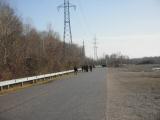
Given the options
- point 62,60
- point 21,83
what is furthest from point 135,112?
point 62,60

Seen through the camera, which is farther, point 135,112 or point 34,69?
point 34,69

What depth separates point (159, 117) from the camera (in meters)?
12.5

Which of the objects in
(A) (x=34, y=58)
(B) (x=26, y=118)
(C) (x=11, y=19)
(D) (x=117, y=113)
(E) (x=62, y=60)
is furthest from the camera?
(E) (x=62, y=60)

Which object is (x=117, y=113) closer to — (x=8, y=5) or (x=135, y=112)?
(x=135, y=112)

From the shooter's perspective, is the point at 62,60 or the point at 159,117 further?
the point at 62,60

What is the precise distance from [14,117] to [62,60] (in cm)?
5983

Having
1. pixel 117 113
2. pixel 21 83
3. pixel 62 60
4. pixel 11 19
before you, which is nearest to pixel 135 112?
pixel 117 113

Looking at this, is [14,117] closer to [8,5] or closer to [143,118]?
[143,118]

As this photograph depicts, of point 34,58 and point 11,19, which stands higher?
point 11,19

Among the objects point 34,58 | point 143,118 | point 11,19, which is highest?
point 11,19

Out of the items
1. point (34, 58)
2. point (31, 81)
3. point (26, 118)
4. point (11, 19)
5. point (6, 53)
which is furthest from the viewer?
point (11, 19)

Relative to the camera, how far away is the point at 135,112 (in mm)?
13906

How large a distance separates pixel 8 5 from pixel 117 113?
126 feet

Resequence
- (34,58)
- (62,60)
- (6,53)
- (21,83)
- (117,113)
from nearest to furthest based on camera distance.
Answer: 1. (117,113)
2. (21,83)
3. (6,53)
4. (34,58)
5. (62,60)
